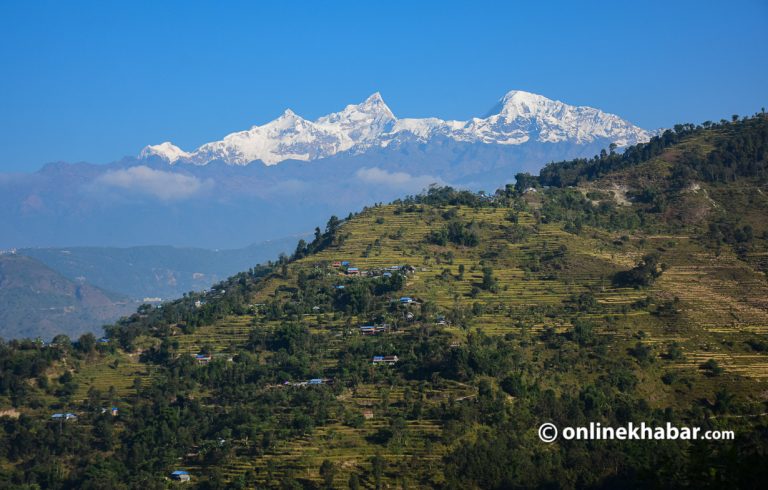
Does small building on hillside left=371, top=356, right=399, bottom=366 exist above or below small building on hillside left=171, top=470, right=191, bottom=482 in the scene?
above

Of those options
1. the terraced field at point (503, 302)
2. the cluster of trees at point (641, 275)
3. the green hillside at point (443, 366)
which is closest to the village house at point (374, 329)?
the green hillside at point (443, 366)

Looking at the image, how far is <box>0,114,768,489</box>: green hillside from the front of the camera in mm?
50875

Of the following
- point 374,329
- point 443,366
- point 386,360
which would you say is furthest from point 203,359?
point 443,366

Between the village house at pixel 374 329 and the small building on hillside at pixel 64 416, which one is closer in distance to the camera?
the small building on hillside at pixel 64 416

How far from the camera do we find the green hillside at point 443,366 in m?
50.9

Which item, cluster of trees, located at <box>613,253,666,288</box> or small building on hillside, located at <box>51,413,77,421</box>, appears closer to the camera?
small building on hillside, located at <box>51,413,77,421</box>

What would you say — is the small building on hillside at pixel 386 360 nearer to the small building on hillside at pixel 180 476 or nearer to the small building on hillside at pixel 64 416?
the small building on hillside at pixel 180 476

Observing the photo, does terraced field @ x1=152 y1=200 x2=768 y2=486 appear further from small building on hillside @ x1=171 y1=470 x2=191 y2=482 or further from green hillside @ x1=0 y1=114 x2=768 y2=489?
small building on hillside @ x1=171 y1=470 x2=191 y2=482

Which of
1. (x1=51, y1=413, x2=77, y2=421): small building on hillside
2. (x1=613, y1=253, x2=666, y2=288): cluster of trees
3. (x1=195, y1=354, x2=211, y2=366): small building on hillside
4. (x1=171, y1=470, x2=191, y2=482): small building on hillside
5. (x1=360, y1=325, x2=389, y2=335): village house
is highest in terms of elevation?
(x1=613, y1=253, x2=666, y2=288): cluster of trees

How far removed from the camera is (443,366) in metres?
58.7

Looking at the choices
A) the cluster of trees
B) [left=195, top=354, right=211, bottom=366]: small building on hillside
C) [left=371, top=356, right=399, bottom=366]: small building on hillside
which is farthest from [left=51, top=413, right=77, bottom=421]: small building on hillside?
the cluster of trees

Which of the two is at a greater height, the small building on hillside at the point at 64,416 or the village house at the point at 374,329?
the village house at the point at 374,329

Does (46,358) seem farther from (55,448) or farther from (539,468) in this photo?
(539,468)

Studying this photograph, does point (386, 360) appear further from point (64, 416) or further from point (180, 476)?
point (64, 416)
